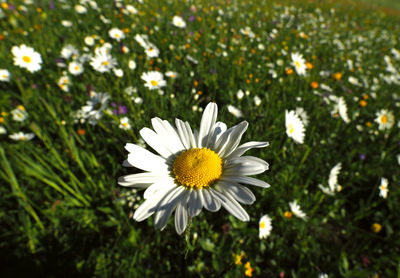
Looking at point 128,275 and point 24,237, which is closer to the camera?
point 128,275

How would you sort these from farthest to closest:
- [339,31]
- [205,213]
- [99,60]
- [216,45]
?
[339,31], [216,45], [99,60], [205,213]

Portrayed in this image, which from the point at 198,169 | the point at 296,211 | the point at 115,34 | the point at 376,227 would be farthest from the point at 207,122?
the point at 115,34

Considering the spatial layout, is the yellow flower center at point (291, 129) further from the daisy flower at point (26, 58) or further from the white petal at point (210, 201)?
the daisy flower at point (26, 58)

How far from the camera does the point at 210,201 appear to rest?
718 millimetres

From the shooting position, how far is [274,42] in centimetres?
423

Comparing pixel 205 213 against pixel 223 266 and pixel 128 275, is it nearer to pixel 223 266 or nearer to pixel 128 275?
pixel 223 266

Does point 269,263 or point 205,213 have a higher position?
point 205,213

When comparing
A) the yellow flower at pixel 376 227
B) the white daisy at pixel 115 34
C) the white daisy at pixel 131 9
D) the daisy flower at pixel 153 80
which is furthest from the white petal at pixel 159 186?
the white daisy at pixel 131 9

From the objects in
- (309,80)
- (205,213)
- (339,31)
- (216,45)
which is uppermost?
(216,45)

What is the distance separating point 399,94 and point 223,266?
4303 mm

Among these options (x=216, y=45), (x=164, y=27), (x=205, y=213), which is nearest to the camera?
(x=205, y=213)

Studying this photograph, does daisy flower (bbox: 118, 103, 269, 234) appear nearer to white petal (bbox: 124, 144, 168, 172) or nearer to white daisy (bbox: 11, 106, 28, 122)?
white petal (bbox: 124, 144, 168, 172)

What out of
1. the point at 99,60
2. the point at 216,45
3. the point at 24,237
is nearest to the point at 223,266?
the point at 24,237

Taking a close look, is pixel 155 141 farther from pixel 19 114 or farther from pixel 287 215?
pixel 19 114
